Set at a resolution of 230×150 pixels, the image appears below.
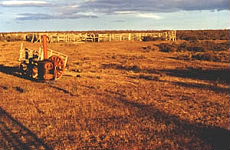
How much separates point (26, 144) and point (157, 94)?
6372mm

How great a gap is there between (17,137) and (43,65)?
842 cm

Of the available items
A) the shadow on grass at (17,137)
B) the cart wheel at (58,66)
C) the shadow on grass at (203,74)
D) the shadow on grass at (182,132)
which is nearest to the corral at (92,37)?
the cart wheel at (58,66)

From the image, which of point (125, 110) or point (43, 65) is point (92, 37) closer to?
point (43, 65)

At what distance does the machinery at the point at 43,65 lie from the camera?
1590 cm

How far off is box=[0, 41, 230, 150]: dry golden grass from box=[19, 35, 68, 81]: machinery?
0.54 meters

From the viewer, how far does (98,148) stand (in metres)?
7.07

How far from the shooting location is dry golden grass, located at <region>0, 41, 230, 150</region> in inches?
298

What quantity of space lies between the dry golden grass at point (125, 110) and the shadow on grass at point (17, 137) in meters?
0.19

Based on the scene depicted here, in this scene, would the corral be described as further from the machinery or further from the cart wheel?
the cart wheel

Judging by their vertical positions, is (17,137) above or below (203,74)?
below

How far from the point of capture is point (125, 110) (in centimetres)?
1015

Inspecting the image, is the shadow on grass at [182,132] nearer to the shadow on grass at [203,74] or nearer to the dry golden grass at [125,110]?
the dry golden grass at [125,110]

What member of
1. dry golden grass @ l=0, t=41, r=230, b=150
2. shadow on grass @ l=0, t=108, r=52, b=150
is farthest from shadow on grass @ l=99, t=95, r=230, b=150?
shadow on grass @ l=0, t=108, r=52, b=150

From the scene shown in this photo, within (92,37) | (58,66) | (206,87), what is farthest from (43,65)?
(92,37)
